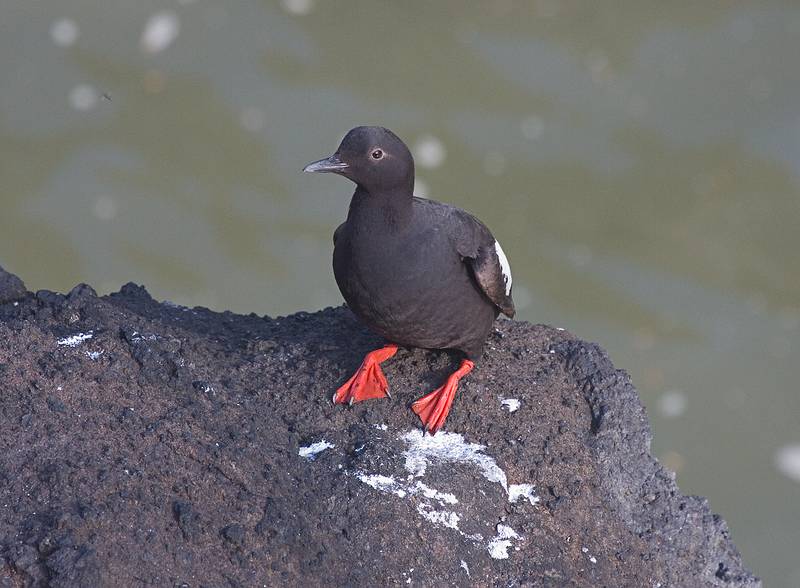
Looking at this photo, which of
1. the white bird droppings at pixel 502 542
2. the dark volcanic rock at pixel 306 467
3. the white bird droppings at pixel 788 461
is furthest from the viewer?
the white bird droppings at pixel 788 461

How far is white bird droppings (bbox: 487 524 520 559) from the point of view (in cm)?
428

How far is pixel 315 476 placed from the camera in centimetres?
438

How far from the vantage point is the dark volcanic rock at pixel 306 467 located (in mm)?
3912

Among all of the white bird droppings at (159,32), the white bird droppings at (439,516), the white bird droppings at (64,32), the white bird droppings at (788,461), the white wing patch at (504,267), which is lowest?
the white bird droppings at (439,516)

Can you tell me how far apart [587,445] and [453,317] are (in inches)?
31.1

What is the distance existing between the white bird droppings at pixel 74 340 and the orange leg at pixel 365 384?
1.07 metres

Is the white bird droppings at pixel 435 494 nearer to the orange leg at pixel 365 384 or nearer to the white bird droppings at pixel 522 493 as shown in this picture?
the white bird droppings at pixel 522 493

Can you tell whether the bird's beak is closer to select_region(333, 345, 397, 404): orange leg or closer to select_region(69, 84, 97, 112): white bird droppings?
select_region(333, 345, 397, 404): orange leg

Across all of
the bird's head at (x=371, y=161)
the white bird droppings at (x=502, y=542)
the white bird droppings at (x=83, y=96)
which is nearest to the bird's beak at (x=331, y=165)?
the bird's head at (x=371, y=161)

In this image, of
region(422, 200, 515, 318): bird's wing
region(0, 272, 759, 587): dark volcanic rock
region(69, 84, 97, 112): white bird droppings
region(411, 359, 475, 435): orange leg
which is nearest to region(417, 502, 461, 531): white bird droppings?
region(0, 272, 759, 587): dark volcanic rock

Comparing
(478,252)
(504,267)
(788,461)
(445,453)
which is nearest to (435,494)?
(445,453)

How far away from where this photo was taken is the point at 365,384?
4.94 metres

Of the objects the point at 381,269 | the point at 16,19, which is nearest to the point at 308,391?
the point at 381,269

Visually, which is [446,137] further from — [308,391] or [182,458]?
[182,458]
